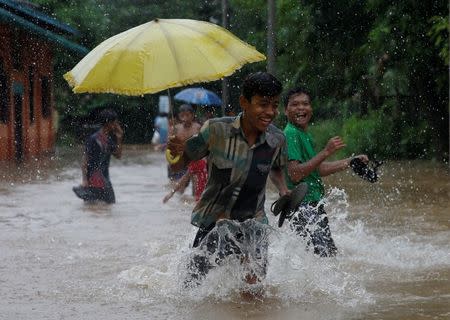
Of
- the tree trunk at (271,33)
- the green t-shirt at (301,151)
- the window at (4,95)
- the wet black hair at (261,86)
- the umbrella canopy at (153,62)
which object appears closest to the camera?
the wet black hair at (261,86)

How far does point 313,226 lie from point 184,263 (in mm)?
1409

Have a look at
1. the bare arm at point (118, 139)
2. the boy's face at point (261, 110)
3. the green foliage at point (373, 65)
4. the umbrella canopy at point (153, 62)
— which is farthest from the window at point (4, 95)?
the boy's face at point (261, 110)

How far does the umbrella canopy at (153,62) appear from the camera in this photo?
6512mm

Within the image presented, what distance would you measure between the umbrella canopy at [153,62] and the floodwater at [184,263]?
109cm

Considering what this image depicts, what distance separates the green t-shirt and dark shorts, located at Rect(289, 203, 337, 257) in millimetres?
77

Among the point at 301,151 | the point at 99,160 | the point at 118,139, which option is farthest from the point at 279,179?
the point at 118,139

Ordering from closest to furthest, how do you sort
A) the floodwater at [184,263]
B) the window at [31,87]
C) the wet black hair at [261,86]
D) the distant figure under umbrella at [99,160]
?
the wet black hair at [261,86] → the floodwater at [184,263] → the distant figure under umbrella at [99,160] → the window at [31,87]

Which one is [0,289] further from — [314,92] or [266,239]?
[314,92]

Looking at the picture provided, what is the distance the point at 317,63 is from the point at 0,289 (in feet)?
57.9

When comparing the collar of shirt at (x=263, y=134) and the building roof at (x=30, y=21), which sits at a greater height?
the building roof at (x=30, y=21)

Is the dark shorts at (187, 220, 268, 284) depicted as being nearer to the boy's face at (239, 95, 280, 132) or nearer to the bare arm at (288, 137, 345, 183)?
the boy's face at (239, 95, 280, 132)

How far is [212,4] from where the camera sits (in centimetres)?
4309

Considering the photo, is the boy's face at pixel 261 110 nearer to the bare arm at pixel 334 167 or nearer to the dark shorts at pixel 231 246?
the dark shorts at pixel 231 246

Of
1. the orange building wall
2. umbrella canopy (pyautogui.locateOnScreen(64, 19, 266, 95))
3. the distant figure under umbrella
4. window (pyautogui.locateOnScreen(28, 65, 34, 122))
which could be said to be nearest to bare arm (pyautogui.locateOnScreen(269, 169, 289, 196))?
umbrella canopy (pyautogui.locateOnScreen(64, 19, 266, 95))
